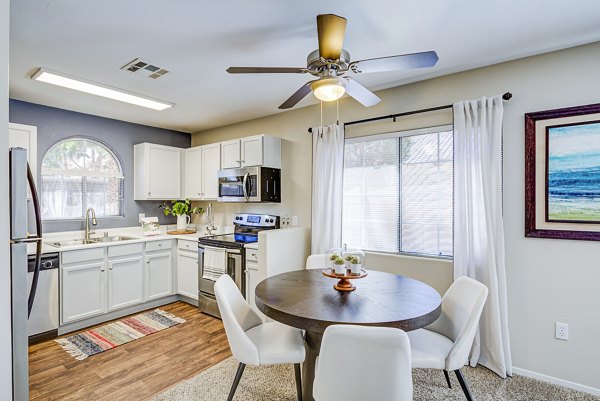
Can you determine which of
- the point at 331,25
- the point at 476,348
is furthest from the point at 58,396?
the point at 476,348

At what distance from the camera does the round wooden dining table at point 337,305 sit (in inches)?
60.4

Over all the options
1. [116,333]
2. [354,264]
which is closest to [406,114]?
[354,264]

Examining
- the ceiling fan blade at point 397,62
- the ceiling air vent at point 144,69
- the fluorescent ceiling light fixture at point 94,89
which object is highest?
the ceiling air vent at point 144,69

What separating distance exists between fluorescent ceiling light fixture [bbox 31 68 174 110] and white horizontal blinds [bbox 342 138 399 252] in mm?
2278

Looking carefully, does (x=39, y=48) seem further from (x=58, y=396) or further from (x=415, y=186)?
(x=415, y=186)

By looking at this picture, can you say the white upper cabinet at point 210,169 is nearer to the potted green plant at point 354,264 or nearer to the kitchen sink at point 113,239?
the kitchen sink at point 113,239

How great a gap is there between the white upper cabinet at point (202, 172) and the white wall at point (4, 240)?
3.06 metres

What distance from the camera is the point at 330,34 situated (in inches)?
62.8

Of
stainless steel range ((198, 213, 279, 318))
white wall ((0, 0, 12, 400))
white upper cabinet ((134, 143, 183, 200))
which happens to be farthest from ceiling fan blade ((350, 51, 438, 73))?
white upper cabinet ((134, 143, 183, 200))

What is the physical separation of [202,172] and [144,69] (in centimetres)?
202

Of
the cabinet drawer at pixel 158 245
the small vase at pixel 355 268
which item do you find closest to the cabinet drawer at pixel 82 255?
the cabinet drawer at pixel 158 245

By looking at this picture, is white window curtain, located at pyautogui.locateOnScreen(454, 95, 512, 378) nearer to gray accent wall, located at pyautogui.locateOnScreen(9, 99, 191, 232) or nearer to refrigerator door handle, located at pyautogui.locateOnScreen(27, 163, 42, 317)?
refrigerator door handle, located at pyautogui.locateOnScreen(27, 163, 42, 317)

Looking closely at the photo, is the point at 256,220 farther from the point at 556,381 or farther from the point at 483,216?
the point at 556,381

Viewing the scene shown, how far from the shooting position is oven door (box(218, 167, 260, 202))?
380 cm
